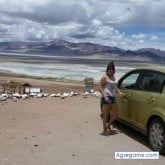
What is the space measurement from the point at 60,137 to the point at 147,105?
1.84 m

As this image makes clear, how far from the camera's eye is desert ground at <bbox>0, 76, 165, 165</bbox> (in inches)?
290

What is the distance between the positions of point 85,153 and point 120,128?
7.89 feet

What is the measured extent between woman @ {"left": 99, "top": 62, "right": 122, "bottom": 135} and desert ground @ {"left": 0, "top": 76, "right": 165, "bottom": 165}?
1.29 ft

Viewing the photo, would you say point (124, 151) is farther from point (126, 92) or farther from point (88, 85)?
point (88, 85)

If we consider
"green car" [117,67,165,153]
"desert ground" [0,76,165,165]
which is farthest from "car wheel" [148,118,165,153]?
"desert ground" [0,76,165,165]

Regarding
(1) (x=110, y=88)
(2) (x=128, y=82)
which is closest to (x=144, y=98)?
(1) (x=110, y=88)

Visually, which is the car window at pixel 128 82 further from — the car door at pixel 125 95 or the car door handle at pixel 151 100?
the car door handle at pixel 151 100

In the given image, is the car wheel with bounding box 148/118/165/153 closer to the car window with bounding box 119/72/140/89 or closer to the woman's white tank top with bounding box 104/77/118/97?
the woman's white tank top with bounding box 104/77/118/97

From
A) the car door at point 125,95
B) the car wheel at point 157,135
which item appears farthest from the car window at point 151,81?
the car wheel at point 157,135

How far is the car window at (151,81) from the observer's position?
8.26 m

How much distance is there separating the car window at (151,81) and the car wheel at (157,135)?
624mm

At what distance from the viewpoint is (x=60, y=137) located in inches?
352

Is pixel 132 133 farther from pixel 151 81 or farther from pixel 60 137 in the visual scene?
pixel 60 137

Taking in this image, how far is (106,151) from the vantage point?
7.92 metres
